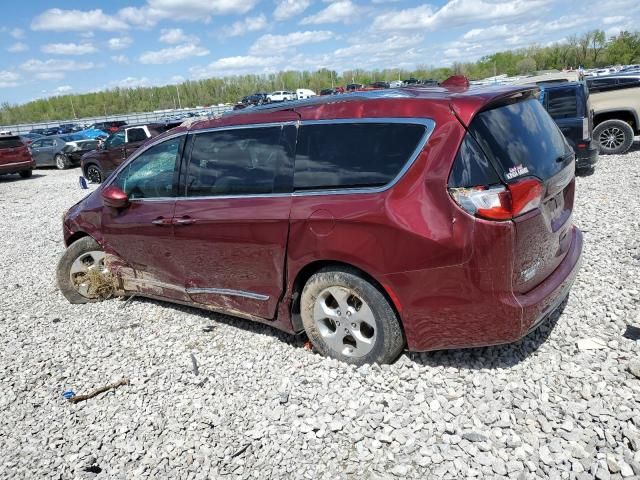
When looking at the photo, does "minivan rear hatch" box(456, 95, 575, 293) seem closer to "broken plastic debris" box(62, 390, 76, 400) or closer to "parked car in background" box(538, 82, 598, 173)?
"broken plastic debris" box(62, 390, 76, 400)

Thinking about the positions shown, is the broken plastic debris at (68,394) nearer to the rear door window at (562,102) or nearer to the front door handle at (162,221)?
the front door handle at (162,221)

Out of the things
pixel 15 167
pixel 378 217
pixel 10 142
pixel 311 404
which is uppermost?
pixel 10 142

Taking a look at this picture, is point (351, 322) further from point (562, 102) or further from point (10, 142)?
point (10, 142)

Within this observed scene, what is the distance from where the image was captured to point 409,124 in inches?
117

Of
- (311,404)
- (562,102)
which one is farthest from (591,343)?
(562,102)

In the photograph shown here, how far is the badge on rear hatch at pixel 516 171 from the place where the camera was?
2.80 m

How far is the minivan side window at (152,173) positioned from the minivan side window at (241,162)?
0.23 metres

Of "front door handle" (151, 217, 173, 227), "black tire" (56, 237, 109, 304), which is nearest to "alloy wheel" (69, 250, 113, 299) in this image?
"black tire" (56, 237, 109, 304)

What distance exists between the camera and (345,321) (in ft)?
11.1

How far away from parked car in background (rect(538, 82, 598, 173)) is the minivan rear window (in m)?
6.49

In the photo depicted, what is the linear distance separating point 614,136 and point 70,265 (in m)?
11.3

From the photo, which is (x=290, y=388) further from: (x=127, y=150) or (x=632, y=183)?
(x=127, y=150)

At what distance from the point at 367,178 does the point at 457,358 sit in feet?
4.64

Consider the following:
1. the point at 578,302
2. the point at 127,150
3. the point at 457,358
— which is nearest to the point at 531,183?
the point at 457,358
